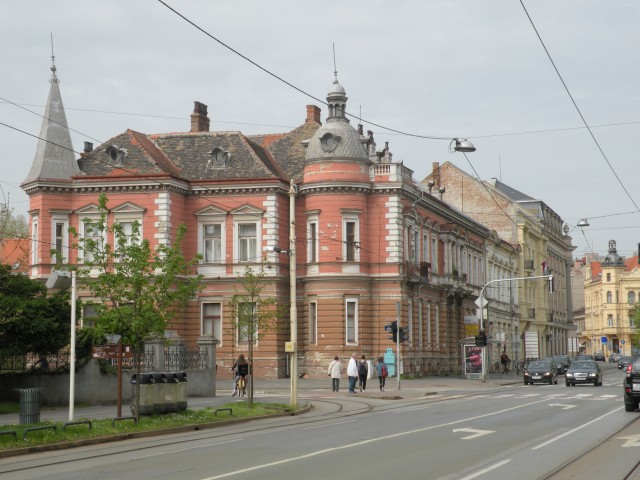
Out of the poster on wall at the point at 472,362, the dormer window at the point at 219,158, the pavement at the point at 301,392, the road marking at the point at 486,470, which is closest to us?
the road marking at the point at 486,470

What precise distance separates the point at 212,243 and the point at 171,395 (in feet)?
97.4

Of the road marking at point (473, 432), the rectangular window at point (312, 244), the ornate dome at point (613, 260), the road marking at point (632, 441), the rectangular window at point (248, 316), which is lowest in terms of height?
the road marking at point (632, 441)

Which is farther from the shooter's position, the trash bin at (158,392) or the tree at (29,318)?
the tree at (29,318)

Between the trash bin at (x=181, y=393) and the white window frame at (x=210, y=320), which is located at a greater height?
the white window frame at (x=210, y=320)

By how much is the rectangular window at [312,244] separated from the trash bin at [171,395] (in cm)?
2822

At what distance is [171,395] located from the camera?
2758cm

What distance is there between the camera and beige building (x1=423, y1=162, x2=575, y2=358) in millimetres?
86125

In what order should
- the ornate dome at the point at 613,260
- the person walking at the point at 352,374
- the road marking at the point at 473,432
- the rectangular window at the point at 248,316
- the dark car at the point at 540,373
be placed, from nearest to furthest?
the road marking at the point at 473,432, the rectangular window at the point at 248,316, the person walking at the point at 352,374, the dark car at the point at 540,373, the ornate dome at the point at 613,260

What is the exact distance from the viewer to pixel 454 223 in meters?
69.7

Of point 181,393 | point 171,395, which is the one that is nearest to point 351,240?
point 181,393

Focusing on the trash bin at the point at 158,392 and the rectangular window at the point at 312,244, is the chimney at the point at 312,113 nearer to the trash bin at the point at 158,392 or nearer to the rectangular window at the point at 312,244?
the rectangular window at the point at 312,244

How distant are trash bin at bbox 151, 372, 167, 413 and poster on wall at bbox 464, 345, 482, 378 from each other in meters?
34.3

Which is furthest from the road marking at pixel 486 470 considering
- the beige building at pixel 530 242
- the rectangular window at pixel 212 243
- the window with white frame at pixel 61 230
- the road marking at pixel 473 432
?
the beige building at pixel 530 242

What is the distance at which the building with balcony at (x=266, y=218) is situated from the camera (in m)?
54.6
